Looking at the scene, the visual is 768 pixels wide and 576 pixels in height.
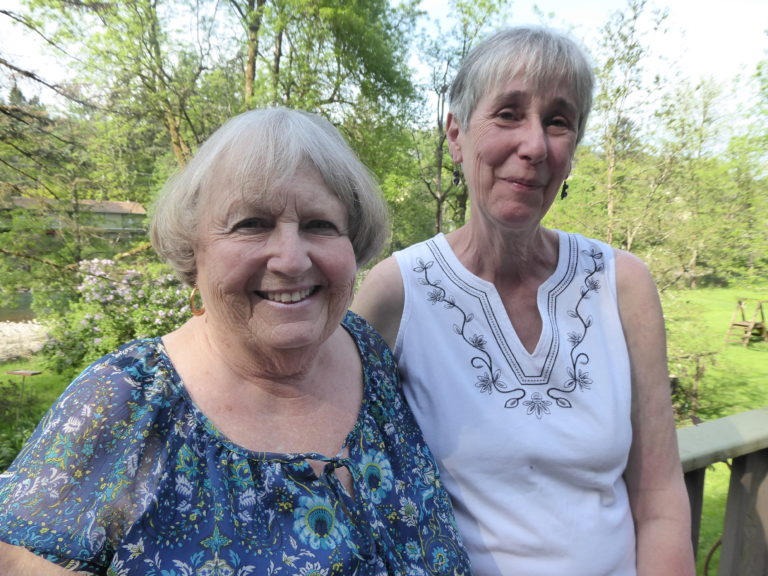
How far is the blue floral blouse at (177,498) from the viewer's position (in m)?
0.91

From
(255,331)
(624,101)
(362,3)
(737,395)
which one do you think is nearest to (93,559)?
(255,331)

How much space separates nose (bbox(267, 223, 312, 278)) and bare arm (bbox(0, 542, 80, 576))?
66 cm

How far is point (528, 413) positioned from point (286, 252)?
0.79 meters

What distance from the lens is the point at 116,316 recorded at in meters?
8.63

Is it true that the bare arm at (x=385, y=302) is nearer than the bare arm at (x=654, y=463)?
No

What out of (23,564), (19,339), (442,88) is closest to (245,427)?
(23,564)

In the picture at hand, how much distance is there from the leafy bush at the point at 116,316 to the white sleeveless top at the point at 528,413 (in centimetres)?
768

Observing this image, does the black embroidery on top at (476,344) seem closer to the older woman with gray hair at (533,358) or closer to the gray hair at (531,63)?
the older woman with gray hair at (533,358)

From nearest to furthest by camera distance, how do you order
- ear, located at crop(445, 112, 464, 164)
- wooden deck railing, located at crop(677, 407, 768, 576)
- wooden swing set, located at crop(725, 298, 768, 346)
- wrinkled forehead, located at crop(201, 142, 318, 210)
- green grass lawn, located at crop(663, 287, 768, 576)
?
wrinkled forehead, located at crop(201, 142, 318, 210)
ear, located at crop(445, 112, 464, 164)
wooden deck railing, located at crop(677, 407, 768, 576)
wooden swing set, located at crop(725, 298, 768, 346)
green grass lawn, located at crop(663, 287, 768, 576)

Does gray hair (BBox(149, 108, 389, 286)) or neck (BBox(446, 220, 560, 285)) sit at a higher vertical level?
gray hair (BBox(149, 108, 389, 286))

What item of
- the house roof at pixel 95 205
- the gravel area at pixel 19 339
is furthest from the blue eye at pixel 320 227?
the gravel area at pixel 19 339

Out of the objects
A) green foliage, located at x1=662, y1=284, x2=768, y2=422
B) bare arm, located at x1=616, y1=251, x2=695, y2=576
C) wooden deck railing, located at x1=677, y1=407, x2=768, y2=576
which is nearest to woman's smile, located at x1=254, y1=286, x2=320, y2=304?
bare arm, located at x1=616, y1=251, x2=695, y2=576

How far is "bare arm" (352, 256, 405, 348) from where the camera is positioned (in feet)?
5.09

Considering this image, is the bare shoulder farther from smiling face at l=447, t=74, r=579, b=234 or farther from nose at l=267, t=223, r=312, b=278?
nose at l=267, t=223, r=312, b=278
